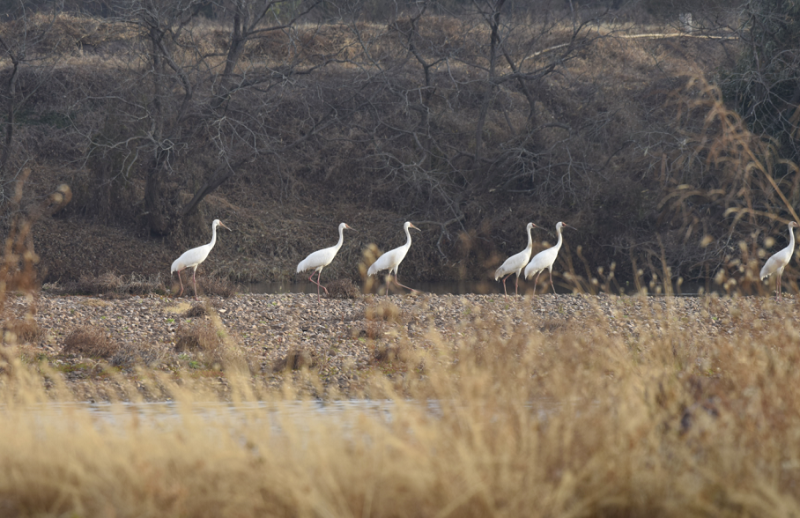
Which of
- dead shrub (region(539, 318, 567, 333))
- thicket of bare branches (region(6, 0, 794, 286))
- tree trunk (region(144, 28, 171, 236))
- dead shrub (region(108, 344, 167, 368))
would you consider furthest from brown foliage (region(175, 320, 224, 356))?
tree trunk (region(144, 28, 171, 236))

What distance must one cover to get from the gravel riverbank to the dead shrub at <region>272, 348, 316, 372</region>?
14mm

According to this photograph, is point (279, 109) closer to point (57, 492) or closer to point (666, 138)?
point (666, 138)

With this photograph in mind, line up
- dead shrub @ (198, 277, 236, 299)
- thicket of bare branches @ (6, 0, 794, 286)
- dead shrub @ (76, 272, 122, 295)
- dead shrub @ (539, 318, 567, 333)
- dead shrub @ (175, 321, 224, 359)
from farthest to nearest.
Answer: thicket of bare branches @ (6, 0, 794, 286) < dead shrub @ (76, 272, 122, 295) < dead shrub @ (198, 277, 236, 299) < dead shrub @ (539, 318, 567, 333) < dead shrub @ (175, 321, 224, 359)

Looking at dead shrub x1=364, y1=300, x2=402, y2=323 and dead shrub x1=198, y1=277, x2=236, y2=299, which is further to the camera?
dead shrub x1=198, y1=277, x2=236, y2=299

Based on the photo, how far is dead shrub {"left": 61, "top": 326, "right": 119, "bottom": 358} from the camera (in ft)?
34.7

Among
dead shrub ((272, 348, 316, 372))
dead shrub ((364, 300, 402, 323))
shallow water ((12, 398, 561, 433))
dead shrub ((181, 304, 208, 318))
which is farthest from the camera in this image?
dead shrub ((181, 304, 208, 318))

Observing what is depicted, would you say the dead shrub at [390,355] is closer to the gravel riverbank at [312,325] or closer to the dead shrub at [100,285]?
the gravel riverbank at [312,325]

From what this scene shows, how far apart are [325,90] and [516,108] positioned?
7.55 meters

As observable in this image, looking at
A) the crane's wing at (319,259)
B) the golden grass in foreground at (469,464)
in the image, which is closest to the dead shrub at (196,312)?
the crane's wing at (319,259)

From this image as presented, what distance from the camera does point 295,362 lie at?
10.1 meters

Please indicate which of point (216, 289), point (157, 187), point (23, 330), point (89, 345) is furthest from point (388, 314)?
point (157, 187)

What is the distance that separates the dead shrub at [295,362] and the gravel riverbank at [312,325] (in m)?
0.01

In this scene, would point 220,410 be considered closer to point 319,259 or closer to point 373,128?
point 319,259

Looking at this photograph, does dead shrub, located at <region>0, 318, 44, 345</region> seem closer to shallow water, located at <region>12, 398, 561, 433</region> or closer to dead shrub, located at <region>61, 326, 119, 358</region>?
dead shrub, located at <region>61, 326, 119, 358</region>
